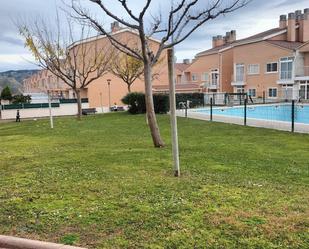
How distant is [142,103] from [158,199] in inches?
887

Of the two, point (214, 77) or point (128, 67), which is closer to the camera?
point (128, 67)

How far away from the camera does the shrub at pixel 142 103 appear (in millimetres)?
26656

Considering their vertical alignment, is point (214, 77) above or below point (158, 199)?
above

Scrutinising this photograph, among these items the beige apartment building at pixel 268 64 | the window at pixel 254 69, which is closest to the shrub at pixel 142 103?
the beige apartment building at pixel 268 64

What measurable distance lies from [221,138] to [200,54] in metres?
48.9

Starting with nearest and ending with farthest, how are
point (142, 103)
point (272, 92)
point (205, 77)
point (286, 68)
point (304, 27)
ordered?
point (142, 103) → point (286, 68) → point (272, 92) → point (304, 27) → point (205, 77)

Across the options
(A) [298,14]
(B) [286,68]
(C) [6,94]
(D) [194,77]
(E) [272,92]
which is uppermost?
(A) [298,14]

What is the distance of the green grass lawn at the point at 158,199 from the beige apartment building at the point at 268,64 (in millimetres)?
35059

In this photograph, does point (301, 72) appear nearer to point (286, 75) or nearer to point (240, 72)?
point (286, 75)

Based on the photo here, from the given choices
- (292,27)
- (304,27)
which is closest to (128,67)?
(292,27)

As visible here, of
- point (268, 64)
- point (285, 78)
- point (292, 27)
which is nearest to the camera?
point (285, 78)

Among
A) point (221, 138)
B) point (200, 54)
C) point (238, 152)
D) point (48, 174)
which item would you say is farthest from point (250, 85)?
point (48, 174)

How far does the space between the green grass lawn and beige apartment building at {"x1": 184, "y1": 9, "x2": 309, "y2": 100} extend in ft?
115

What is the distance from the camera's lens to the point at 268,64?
46.0 metres
